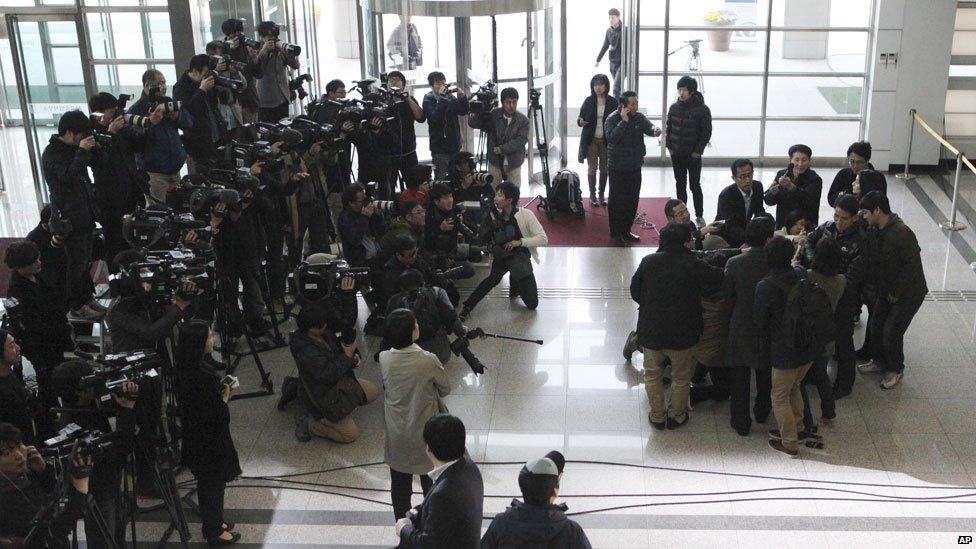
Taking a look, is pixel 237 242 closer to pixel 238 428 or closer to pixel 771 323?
pixel 238 428

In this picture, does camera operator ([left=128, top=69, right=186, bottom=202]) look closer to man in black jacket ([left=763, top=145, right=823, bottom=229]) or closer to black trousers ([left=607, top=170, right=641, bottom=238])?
black trousers ([left=607, top=170, right=641, bottom=238])

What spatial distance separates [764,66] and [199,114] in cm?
702

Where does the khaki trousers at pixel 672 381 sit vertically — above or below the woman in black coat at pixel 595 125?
below

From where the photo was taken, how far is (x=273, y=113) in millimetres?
11133

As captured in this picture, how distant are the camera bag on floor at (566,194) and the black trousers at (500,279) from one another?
8.06 ft

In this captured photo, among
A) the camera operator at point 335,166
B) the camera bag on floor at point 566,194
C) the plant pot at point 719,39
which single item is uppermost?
the plant pot at point 719,39

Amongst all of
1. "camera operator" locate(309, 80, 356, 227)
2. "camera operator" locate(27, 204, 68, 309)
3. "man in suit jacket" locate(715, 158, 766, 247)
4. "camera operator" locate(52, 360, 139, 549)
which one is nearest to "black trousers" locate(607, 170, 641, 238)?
"man in suit jacket" locate(715, 158, 766, 247)

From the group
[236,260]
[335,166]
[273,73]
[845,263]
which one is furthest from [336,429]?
[273,73]

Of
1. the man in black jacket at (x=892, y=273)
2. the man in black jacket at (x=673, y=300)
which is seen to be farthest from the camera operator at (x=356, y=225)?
the man in black jacket at (x=892, y=273)

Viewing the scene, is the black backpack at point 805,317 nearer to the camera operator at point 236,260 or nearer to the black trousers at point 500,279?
the black trousers at point 500,279

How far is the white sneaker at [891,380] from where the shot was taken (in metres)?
7.61

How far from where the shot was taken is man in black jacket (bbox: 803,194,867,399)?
284 inches

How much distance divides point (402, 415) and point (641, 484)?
1714 millimetres

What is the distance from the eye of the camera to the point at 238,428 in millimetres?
7324
